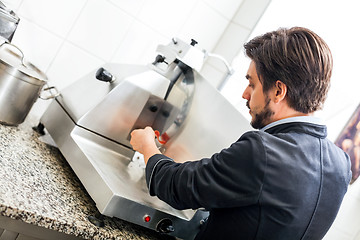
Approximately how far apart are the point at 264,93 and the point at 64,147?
0.69m

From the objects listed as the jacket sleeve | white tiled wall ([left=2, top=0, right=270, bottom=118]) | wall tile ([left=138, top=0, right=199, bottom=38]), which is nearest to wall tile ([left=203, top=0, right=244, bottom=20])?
white tiled wall ([left=2, top=0, right=270, bottom=118])

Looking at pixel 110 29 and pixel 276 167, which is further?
pixel 110 29

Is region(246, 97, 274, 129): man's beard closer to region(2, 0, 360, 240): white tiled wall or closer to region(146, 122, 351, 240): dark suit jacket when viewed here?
region(146, 122, 351, 240): dark suit jacket

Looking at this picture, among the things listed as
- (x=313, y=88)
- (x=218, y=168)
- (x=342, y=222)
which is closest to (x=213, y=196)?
(x=218, y=168)

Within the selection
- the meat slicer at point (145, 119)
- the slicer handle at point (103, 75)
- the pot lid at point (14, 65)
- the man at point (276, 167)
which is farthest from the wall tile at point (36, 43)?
the man at point (276, 167)

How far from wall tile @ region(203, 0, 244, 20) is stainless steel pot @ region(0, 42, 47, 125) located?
3.68 ft

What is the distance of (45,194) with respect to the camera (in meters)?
0.99

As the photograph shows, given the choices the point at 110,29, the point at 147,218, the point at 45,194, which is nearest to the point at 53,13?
the point at 110,29

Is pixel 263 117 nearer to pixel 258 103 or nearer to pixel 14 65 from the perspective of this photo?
pixel 258 103

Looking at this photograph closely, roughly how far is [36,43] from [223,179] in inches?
50.9

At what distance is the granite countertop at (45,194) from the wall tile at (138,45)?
788 millimetres

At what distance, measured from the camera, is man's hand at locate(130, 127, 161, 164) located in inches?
44.4

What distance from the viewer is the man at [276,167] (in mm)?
857

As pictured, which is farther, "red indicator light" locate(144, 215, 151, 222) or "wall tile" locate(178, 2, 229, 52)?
"wall tile" locate(178, 2, 229, 52)
